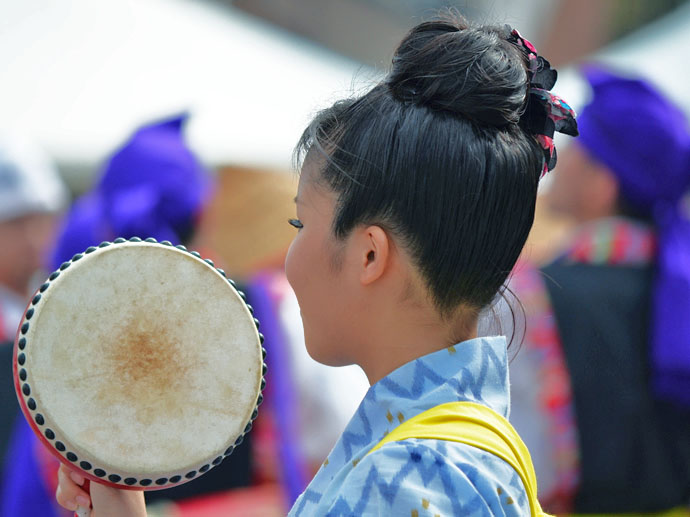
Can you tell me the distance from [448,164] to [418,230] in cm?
8

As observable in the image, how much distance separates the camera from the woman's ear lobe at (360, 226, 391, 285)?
1.06 meters

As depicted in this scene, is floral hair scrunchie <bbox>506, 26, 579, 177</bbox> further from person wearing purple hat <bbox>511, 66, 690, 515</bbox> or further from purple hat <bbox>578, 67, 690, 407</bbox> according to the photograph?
purple hat <bbox>578, 67, 690, 407</bbox>

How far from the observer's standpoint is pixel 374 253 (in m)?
1.08

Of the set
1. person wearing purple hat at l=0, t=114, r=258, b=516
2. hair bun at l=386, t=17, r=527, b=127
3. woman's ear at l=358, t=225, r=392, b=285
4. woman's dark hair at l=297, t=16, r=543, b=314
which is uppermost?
hair bun at l=386, t=17, r=527, b=127

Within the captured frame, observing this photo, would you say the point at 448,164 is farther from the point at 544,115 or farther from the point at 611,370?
the point at 611,370

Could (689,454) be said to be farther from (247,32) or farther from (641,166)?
(247,32)

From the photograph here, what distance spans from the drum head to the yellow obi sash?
0.66 feet

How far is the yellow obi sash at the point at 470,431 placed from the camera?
98 centimetres

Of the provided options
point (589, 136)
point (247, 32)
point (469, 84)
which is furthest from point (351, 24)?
point (469, 84)

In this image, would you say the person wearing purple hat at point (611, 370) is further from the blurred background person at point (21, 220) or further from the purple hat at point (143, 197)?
the blurred background person at point (21, 220)

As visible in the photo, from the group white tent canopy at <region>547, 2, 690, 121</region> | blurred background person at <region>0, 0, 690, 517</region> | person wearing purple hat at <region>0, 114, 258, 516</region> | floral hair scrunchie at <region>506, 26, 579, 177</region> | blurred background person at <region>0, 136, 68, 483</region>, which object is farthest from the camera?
white tent canopy at <region>547, 2, 690, 121</region>

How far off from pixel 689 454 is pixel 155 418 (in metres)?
1.91

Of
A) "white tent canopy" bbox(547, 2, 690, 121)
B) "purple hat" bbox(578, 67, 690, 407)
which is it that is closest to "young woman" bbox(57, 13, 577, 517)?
"purple hat" bbox(578, 67, 690, 407)

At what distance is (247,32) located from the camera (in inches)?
184
